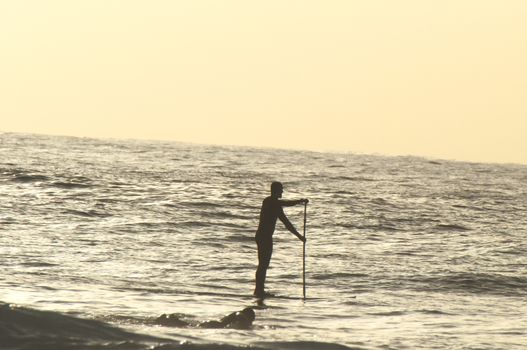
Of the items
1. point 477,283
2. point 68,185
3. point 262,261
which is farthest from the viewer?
point 68,185

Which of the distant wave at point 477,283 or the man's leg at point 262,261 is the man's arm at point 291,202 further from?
the distant wave at point 477,283

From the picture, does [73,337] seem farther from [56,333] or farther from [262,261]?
[262,261]

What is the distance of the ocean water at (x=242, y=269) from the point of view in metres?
15.8

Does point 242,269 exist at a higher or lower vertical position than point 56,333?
lower

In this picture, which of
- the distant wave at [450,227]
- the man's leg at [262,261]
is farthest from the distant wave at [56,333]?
the distant wave at [450,227]

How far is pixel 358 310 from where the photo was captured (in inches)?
768

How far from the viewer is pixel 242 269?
25969 millimetres

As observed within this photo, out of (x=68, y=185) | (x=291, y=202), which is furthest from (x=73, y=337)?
(x=68, y=185)

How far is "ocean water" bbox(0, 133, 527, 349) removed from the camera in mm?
15781

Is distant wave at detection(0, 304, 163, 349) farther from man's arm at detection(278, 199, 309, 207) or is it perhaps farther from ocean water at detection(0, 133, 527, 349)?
man's arm at detection(278, 199, 309, 207)

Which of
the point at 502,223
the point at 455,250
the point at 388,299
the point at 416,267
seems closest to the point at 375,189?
the point at 502,223

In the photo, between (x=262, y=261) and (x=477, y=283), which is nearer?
(x=262, y=261)

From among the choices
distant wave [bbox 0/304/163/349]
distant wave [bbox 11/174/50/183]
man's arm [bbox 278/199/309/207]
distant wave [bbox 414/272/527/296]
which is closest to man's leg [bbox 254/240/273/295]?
man's arm [bbox 278/199/309/207]

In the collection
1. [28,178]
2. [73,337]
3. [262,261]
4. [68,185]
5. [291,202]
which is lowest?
[73,337]
